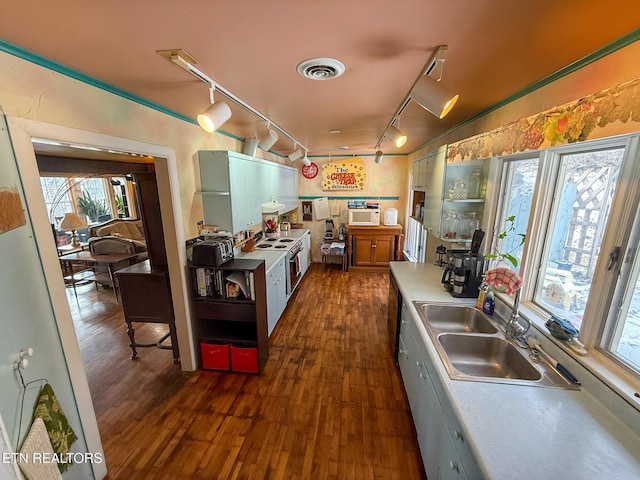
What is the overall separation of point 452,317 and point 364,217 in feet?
10.9

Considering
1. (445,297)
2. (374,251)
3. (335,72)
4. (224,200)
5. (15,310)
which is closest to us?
(15,310)

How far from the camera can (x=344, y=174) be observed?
5445 millimetres

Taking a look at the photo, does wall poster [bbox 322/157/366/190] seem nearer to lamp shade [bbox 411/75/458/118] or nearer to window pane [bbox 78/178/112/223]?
lamp shade [bbox 411/75/458/118]

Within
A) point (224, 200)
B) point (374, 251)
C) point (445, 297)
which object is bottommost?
point (374, 251)

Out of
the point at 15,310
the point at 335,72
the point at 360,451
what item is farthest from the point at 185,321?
the point at 335,72

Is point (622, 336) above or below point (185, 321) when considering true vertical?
above

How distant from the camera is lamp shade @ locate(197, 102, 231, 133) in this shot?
1463 millimetres

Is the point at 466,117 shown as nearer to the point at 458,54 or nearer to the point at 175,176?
the point at 458,54

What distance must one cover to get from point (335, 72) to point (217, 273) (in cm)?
190

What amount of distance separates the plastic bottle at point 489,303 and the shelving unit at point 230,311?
1.85 m

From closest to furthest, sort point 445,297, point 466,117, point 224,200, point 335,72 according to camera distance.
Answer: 1. point 335,72
2. point 445,297
3. point 466,117
4. point 224,200

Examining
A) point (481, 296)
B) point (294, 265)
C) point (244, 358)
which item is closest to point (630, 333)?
point (481, 296)

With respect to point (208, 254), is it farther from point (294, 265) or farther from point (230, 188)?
point (294, 265)

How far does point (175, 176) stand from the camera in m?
2.24
